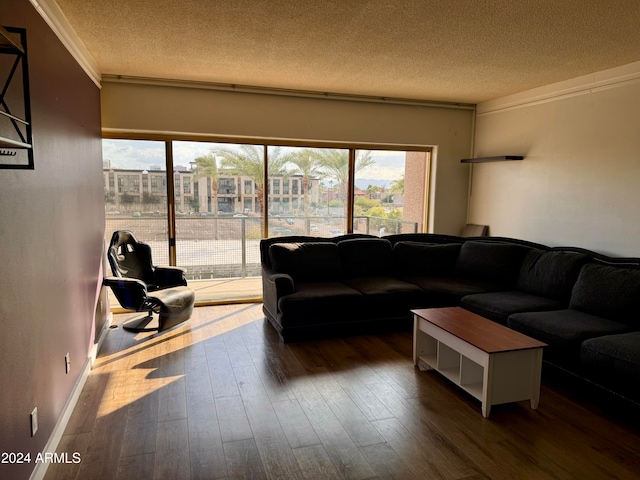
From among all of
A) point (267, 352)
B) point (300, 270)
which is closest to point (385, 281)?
point (300, 270)

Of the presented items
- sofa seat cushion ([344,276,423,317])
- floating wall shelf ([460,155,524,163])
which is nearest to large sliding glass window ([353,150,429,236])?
floating wall shelf ([460,155,524,163])

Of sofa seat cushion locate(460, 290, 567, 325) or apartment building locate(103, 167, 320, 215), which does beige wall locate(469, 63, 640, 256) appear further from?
apartment building locate(103, 167, 320, 215)

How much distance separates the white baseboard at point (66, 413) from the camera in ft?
6.87

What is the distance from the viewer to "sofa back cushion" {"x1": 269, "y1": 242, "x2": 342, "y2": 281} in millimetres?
4480

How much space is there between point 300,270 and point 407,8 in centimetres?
270

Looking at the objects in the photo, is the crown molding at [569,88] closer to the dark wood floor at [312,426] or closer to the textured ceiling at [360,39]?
the textured ceiling at [360,39]

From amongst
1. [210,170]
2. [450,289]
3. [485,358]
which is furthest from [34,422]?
[450,289]

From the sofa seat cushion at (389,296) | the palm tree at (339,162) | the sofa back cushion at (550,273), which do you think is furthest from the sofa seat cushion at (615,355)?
the palm tree at (339,162)

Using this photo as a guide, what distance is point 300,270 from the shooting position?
453cm

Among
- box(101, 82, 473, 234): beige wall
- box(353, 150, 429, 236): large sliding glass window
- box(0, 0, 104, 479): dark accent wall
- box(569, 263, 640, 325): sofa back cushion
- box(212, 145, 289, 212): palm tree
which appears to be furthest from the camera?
box(353, 150, 429, 236): large sliding glass window

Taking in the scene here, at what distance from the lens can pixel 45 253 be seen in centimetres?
232

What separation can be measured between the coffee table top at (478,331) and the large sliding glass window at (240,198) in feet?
8.02

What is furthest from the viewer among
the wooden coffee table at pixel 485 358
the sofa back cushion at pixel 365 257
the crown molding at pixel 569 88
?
the sofa back cushion at pixel 365 257

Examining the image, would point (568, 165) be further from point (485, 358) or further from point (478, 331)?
point (485, 358)
